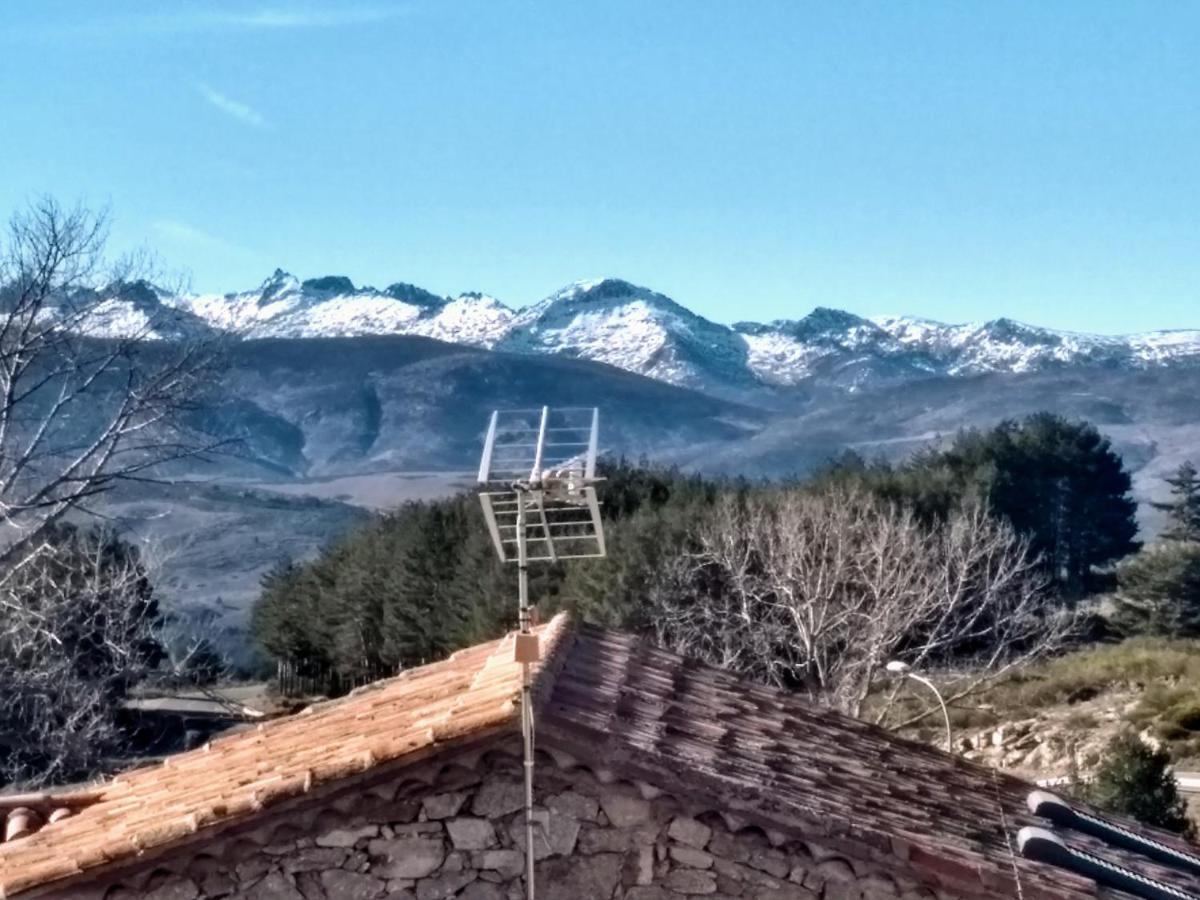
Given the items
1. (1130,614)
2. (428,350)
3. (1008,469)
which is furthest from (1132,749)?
(428,350)

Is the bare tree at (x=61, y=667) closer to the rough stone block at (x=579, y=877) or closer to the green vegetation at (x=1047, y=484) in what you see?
the rough stone block at (x=579, y=877)

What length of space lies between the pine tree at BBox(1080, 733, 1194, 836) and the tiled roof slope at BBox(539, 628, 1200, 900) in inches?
229

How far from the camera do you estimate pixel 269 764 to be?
845 centimetres

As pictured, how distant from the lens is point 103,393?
76.6 ft

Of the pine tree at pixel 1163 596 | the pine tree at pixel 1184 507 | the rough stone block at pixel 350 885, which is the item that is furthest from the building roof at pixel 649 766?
the pine tree at pixel 1184 507

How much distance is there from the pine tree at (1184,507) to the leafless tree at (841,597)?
2124 centimetres

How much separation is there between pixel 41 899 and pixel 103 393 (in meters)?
17.1

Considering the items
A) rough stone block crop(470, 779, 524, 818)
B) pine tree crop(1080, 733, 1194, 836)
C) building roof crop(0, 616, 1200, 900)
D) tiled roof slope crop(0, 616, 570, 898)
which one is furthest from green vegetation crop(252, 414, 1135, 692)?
rough stone block crop(470, 779, 524, 818)

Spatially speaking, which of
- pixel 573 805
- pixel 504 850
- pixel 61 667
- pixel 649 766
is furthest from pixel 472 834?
pixel 61 667

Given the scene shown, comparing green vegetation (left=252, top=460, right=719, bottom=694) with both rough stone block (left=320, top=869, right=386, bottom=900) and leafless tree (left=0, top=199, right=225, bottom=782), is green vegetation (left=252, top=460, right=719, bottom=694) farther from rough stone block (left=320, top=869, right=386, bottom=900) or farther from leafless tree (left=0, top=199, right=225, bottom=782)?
rough stone block (left=320, top=869, right=386, bottom=900)

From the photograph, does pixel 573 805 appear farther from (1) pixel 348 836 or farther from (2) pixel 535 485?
(2) pixel 535 485

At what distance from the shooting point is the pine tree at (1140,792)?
16953 mm

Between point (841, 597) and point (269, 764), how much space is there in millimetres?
21152

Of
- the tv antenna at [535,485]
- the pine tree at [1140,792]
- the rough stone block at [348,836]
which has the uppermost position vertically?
the tv antenna at [535,485]
